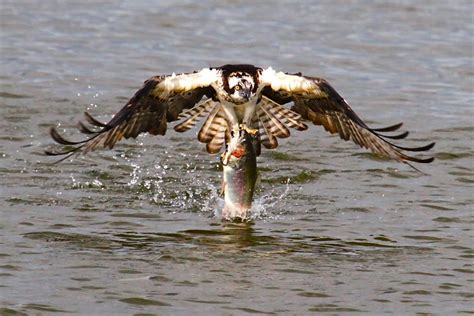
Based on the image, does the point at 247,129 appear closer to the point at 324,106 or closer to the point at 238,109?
the point at 238,109

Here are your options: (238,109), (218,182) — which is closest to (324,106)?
(238,109)

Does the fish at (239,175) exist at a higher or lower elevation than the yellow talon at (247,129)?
lower

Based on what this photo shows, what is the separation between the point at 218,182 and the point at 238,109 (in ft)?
5.31

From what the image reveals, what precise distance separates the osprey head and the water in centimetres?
99

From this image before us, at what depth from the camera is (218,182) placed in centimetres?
1072

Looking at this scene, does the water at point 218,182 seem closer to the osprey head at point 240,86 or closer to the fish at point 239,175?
the fish at point 239,175

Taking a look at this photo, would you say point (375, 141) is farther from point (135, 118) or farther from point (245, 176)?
point (135, 118)

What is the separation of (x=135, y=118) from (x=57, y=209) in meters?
1.02

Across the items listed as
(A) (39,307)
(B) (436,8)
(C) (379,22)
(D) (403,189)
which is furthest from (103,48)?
(A) (39,307)

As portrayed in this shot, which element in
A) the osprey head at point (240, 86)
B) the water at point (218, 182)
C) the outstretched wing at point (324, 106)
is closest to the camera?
the water at point (218, 182)

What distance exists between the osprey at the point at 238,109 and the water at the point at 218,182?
650 mm

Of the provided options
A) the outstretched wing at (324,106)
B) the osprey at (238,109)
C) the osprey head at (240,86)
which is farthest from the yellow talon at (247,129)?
the outstretched wing at (324,106)

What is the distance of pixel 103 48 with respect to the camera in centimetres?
1556

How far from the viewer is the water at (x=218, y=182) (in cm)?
787
